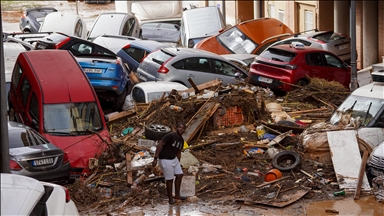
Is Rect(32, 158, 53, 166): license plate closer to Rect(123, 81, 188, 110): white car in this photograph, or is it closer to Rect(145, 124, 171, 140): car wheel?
Rect(145, 124, 171, 140): car wheel

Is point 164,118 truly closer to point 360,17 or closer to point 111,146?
point 111,146

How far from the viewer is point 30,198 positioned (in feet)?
24.7

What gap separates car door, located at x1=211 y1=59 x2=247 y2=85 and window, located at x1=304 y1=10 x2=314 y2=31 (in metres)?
12.8

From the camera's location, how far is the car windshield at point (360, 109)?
1512 cm

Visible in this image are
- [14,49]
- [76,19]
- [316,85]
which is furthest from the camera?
[76,19]

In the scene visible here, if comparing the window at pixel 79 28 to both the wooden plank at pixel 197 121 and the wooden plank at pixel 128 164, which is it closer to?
the wooden plank at pixel 197 121

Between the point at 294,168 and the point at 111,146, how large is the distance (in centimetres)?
365

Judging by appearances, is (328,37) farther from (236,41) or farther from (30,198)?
(30,198)

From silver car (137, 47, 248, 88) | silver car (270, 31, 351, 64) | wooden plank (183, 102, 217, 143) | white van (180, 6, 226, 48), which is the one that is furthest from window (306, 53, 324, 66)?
white van (180, 6, 226, 48)

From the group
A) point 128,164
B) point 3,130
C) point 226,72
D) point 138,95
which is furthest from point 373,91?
point 3,130

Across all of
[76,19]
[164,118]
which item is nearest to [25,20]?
[76,19]

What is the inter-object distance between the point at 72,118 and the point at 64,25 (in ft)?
53.7

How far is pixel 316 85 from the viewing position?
20719 millimetres

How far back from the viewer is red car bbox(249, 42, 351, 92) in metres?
21.5
